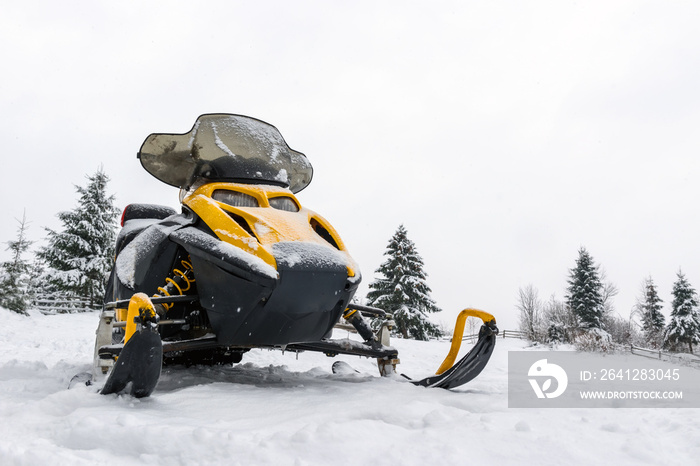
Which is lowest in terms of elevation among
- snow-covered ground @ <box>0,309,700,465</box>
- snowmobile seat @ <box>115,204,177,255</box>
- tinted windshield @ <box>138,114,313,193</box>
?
snow-covered ground @ <box>0,309,700,465</box>

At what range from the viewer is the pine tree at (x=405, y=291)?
2392 cm

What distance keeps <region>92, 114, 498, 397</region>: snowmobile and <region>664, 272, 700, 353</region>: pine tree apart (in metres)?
28.6

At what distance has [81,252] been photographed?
1967 centimetres

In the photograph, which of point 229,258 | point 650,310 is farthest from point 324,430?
point 650,310

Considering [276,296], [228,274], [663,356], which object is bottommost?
[663,356]

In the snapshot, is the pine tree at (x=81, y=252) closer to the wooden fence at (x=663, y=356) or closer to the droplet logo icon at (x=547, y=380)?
the droplet logo icon at (x=547, y=380)

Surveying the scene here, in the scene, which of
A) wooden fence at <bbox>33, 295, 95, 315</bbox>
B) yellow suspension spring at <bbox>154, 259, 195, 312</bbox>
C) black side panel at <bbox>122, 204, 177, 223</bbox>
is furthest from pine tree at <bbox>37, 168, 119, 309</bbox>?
yellow suspension spring at <bbox>154, 259, 195, 312</bbox>

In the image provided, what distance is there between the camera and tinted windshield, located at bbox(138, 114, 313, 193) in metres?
4.36

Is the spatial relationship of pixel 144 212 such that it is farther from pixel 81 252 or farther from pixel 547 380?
pixel 81 252

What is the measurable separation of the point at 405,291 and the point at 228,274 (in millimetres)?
21944

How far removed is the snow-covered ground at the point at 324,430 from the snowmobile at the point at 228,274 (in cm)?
43

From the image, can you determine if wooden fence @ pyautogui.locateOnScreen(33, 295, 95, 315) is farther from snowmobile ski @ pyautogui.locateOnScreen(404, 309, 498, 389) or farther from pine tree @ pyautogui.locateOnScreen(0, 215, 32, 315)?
snowmobile ski @ pyautogui.locateOnScreen(404, 309, 498, 389)

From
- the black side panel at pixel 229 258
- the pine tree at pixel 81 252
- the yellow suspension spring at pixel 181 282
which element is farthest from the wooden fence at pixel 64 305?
the black side panel at pixel 229 258

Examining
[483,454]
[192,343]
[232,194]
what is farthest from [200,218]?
[483,454]
